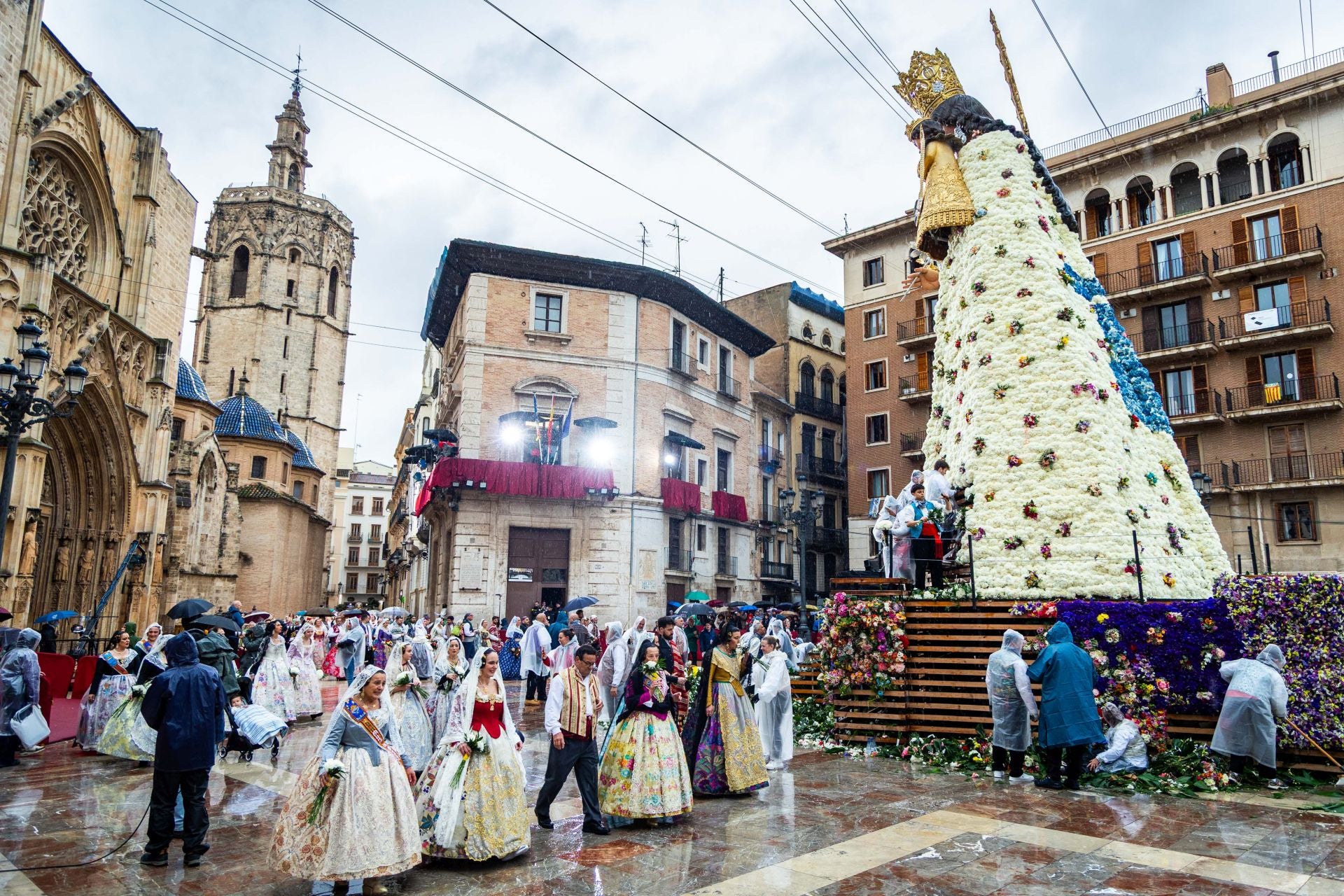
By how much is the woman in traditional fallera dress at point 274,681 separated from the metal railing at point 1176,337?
89.3 ft

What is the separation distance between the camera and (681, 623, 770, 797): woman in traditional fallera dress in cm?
866

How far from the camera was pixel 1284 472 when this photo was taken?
26.3 m

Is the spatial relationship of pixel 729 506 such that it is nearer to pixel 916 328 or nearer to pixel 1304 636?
pixel 916 328

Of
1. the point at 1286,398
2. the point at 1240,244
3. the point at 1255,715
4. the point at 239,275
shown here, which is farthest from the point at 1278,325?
the point at 239,275

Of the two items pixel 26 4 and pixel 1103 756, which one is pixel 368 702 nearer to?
pixel 1103 756

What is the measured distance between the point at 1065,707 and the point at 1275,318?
79.8 feet

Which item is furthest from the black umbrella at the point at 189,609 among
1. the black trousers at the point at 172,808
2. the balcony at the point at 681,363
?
the balcony at the point at 681,363

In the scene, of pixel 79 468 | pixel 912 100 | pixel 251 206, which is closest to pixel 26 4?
pixel 79 468

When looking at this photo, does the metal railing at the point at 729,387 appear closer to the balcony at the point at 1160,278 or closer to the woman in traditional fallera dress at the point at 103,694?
the balcony at the point at 1160,278

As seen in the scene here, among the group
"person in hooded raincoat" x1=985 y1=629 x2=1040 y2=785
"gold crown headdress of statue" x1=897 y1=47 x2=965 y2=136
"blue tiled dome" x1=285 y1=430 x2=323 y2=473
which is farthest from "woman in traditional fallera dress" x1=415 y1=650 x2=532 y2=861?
"blue tiled dome" x1=285 y1=430 x2=323 y2=473

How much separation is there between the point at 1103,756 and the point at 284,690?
11.6 meters

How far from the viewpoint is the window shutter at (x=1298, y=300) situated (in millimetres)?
26469

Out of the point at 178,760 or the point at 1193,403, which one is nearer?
the point at 178,760

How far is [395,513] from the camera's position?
59.6 metres
